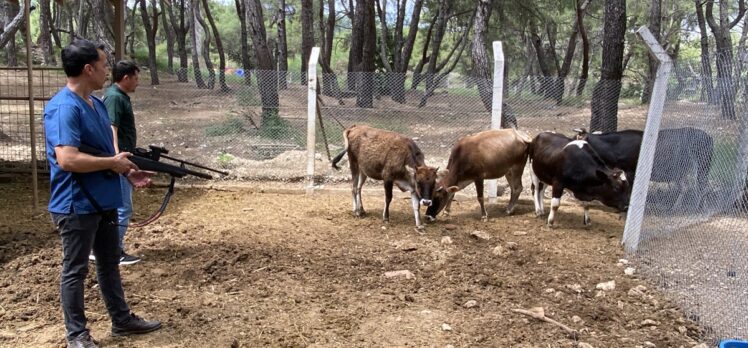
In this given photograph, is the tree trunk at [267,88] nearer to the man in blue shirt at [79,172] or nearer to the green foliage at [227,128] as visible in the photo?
the green foliage at [227,128]

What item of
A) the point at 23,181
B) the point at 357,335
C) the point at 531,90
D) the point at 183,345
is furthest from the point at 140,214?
the point at 531,90

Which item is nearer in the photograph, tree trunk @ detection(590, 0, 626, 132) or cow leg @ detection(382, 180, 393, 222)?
cow leg @ detection(382, 180, 393, 222)

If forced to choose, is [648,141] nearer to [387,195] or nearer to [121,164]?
[387,195]

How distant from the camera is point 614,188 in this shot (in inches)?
308

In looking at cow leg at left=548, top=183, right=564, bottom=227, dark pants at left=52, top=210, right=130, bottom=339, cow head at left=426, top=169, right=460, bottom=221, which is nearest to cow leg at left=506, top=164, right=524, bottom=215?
cow leg at left=548, top=183, right=564, bottom=227

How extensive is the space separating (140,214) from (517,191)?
17.8 ft

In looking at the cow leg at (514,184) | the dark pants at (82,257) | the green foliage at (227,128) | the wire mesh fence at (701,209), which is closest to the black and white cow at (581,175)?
the cow leg at (514,184)

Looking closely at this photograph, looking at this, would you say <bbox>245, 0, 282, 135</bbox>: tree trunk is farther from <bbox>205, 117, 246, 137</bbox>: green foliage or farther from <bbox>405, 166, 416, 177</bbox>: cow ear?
<bbox>405, 166, 416, 177</bbox>: cow ear

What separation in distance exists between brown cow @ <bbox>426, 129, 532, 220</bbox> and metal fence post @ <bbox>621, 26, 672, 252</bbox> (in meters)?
2.16

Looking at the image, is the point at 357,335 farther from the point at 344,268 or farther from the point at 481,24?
the point at 481,24

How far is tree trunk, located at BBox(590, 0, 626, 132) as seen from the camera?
9641 millimetres

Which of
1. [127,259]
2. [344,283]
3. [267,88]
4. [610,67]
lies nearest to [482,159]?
[610,67]

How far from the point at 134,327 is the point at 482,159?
17.7 ft

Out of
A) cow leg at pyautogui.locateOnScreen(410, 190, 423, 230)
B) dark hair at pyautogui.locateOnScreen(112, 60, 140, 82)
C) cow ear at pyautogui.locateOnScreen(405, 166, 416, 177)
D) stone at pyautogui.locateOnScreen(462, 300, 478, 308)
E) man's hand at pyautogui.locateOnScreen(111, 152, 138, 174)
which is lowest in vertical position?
stone at pyautogui.locateOnScreen(462, 300, 478, 308)
